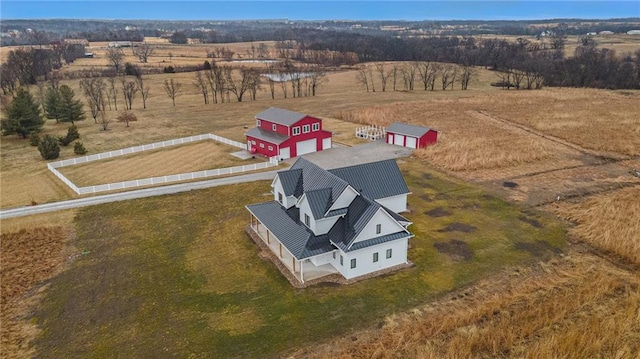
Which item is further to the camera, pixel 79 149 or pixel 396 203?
pixel 79 149

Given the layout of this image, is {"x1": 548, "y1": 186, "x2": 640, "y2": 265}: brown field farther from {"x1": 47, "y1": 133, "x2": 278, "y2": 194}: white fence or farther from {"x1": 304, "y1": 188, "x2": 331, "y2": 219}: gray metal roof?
{"x1": 47, "y1": 133, "x2": 278, "y2": 194}: white fence

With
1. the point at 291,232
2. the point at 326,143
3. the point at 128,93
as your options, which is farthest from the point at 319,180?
the point at 128,93

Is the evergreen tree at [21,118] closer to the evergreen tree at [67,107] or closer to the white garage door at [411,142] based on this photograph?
the evergreen tree at [67,107]

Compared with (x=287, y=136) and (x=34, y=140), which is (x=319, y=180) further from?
(x=34, y=140)

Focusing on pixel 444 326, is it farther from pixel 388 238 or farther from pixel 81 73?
pixel 81 73

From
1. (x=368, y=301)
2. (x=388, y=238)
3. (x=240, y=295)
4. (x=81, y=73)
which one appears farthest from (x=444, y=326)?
(x=81, y=73)
